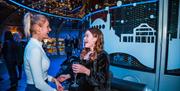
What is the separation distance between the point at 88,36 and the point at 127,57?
1.30ft

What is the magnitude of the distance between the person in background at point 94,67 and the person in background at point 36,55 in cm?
23

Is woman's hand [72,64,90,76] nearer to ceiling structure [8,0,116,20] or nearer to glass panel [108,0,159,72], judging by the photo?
glass panel [108,0,159,72]

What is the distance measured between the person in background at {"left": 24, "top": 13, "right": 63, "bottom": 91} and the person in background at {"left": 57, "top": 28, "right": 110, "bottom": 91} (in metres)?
0.23

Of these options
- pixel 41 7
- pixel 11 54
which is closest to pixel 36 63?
pixel 11 54

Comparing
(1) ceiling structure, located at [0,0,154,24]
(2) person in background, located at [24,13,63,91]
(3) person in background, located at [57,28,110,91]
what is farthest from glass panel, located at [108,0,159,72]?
(1) ceiling structure, located at [0,0,154,24]

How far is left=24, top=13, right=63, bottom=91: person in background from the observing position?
1809 millimetres

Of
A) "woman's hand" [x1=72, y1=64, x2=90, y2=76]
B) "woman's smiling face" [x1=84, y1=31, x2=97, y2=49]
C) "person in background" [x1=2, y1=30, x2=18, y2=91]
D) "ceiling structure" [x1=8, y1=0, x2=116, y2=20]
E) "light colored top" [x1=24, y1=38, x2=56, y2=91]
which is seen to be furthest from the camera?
"ceiling structure" [x1=8, y1=0, x2=116, y2=20]

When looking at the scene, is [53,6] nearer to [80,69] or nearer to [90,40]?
[90,40]

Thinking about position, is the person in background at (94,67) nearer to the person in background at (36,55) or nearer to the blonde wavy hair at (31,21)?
the person in background at (36,55)

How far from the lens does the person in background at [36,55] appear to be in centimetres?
181

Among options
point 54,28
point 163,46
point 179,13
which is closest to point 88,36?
point 163,46

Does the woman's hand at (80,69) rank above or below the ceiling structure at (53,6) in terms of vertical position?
below

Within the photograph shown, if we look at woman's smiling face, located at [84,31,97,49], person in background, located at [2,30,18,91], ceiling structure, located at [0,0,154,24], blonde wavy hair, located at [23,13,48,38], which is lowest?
person in background, located at [2,30,18,91]

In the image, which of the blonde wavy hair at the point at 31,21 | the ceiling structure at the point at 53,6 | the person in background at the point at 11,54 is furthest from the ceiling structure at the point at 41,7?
the blonde wavy hair at the point at 31,21
